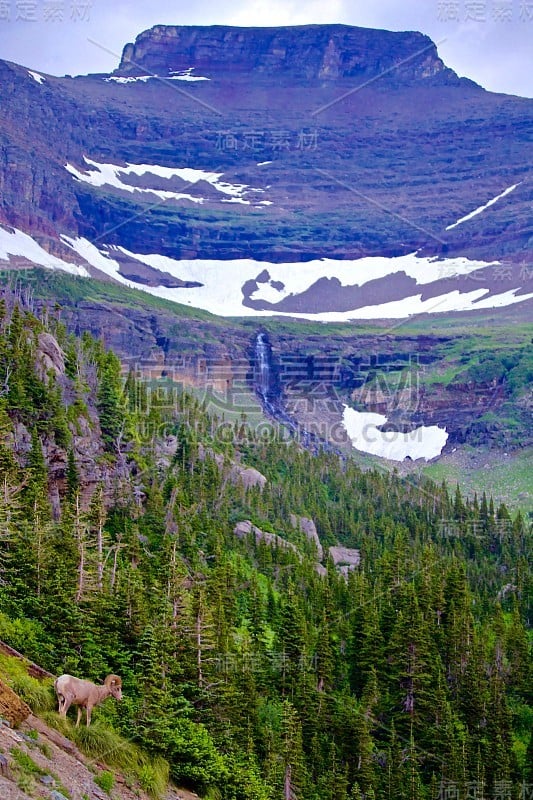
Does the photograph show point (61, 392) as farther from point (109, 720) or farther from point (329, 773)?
point (109, 720)

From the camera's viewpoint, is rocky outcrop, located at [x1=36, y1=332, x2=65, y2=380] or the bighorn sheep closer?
the bighorn sheep

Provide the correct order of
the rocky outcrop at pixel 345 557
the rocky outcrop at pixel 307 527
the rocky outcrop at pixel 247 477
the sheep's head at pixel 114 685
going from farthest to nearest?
the rocky outcrop at pixel 247 477 → the rocky outcrop at pixel 307 527 → the rocky outcrop at pixel 345 557 → the sheep's head at pixel 114 685

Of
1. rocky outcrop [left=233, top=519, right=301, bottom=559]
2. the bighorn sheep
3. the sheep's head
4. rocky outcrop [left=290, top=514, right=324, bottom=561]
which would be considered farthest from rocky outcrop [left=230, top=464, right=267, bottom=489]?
the bighorn sheep

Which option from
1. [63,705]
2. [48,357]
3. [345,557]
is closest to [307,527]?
[345,557]

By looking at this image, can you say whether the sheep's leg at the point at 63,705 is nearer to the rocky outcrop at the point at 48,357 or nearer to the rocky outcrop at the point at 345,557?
the rocky outcrop at the point at 48,357

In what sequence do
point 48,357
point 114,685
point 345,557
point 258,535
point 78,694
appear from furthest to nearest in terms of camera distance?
point 345,557, point 258,535, point 48,357, point 114,685, point 78,694

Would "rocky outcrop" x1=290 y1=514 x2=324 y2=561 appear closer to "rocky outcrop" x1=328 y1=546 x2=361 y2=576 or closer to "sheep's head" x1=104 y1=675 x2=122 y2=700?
Answer: "rocky outcrop" x1=328 y1=546 x2=361 y2=576

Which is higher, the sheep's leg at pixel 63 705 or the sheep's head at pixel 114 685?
the sheep's leg at pixel 63 705

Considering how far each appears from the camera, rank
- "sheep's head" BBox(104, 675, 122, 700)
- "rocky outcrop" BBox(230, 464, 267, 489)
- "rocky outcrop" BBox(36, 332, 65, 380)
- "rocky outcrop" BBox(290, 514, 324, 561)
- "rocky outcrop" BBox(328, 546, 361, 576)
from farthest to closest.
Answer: "rocky outcrop" BBox(230, 464, 267, 489), "rocky outcrop" BBox(290, 514, 324, 561), "rocky outcrop" BBox(328, 546, 361, 576), "rocky outcrop" BBox(36, 332, 65, 380), "sheep's head" BBox(104, 675, 122, 700)

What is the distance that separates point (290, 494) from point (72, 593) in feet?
311

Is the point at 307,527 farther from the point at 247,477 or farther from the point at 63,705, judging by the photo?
the point at 63,705

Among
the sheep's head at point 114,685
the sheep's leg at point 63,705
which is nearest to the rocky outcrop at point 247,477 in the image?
the sheep's head at point 114,685

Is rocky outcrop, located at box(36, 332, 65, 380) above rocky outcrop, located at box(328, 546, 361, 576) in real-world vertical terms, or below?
above

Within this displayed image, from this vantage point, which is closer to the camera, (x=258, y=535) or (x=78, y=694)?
(x=78, y=694)
